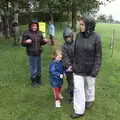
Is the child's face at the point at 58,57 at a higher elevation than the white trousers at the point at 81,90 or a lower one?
higher

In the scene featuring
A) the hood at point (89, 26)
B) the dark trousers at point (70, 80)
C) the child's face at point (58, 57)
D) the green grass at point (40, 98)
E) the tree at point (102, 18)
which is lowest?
the tree at point (102, 18)

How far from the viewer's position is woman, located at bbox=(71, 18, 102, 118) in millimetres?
8062

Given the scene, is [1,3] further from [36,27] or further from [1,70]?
[36,27]

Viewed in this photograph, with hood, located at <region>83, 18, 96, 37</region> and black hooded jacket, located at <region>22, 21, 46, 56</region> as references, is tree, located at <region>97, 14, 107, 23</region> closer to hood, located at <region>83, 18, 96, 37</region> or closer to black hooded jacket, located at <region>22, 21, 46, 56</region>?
black hooded jacket, located at <region>22, 21, 46, 56</region>

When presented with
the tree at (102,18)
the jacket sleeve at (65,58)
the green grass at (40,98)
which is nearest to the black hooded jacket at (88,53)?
the jacket sleeve at (65,58)

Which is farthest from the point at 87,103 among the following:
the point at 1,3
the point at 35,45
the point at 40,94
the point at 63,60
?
the point at 1,3

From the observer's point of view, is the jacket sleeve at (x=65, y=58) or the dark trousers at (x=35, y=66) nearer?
the jacket sleeve at (x=65, y=58)

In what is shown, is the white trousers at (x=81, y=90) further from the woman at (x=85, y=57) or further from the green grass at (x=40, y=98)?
the green grass at (x=40, y=98)

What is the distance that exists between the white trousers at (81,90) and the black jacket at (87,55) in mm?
131

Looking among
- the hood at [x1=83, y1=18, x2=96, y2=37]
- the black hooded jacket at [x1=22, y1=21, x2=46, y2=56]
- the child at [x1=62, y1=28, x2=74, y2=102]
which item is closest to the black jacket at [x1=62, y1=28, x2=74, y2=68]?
the child at [x1=62, y1=28, x2=74, y2=102]

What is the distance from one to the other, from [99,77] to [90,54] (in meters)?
4.87

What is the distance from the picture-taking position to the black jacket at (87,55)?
26.6 feet

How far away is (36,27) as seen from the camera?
10.7 m

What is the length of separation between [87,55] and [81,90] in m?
0.72
